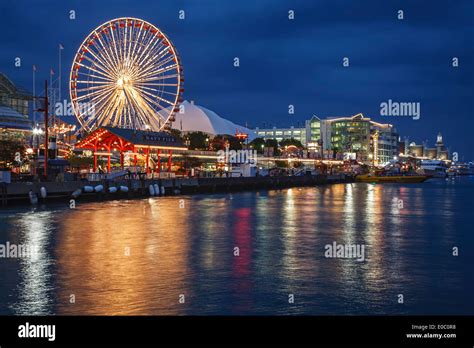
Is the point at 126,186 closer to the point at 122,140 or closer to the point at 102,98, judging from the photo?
the point at 122,140

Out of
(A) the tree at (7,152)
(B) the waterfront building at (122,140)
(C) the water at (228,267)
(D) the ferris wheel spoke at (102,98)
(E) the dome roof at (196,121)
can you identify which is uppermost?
(E) the dome roof at (196,121)

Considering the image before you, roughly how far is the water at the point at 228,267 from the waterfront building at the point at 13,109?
56028mm

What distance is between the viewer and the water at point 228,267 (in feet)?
57.6

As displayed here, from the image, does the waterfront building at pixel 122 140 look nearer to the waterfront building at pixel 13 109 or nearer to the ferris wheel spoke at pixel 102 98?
the ferris wheel spoke at pixel 102 98

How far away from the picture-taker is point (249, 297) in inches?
725

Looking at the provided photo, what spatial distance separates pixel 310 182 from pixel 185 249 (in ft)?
346

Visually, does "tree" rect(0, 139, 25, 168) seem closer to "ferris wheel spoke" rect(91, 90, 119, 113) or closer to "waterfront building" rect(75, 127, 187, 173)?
"waterfront building" rect(75, 127, 187, 173)

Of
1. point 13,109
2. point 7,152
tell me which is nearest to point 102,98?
point 7,152

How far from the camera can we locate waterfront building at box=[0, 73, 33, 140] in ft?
312

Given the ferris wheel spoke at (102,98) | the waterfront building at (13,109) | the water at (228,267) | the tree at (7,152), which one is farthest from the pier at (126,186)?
the waterfront building at (13,109)

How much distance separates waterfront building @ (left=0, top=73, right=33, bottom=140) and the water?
5603cm

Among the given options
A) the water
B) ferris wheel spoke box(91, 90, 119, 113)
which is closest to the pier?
the water

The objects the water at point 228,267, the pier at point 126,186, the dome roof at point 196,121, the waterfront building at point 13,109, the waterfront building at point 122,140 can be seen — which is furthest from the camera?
the dome roof at point 196,121

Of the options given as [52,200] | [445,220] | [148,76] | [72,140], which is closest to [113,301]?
[445,220]
